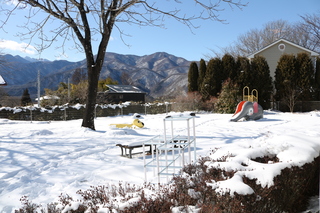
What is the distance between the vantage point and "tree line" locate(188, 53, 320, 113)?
2380 cm

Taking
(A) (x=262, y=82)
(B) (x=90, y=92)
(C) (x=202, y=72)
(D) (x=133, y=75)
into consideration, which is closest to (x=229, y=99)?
(A) (x=262, y=82)

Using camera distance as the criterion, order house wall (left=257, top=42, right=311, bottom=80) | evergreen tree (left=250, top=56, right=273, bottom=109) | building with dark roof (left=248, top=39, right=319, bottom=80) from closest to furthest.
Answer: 1. evergreen tree (left=250, top=56, right=273, bottom=109)
2. building with dark roof (left=248, top=39, right=319, bottom=80)
3. house wall (left=257, top=42, right=311, bottom=80)

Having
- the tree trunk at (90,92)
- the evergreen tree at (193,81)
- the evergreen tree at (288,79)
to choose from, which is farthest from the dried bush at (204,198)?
the evergreen tree at (193,81)

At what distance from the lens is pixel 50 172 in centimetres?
614

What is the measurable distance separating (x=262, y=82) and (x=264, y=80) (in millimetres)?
276

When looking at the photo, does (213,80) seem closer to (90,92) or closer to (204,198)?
(90,92)

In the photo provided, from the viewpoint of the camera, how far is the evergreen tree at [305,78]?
78.0ft

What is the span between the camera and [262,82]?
80.9 ft

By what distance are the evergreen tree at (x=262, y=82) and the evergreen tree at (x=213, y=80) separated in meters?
3.04

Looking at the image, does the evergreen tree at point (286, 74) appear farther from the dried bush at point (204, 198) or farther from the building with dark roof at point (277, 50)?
the dried bush at point (204, 198)

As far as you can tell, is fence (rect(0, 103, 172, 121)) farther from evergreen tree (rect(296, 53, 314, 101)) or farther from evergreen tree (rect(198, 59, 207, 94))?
evergreen tree (rect(296, 53, 314, 101))

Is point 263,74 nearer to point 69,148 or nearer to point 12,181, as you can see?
point 69,148

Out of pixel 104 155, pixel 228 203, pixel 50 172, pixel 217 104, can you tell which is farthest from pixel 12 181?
pixel 217 104

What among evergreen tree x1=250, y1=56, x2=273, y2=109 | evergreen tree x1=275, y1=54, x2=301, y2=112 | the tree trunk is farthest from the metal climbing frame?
Answer: evergreen tree x1=275, y1=54, x2=301, y2=112
